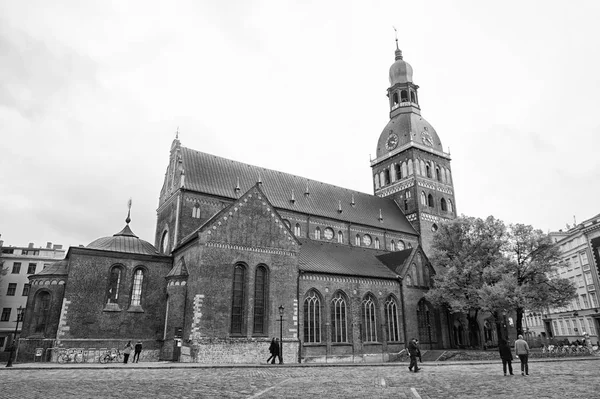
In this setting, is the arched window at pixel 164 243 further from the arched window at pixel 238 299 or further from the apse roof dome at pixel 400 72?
the apse roof dome at pixel 400 72

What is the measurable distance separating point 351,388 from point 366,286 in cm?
2577

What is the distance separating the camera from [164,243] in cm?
3984

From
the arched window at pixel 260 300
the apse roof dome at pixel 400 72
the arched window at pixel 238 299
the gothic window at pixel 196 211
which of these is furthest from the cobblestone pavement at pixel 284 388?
the apse roof dome at pixel 400 72

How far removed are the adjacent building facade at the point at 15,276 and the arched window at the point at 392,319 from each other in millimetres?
55365

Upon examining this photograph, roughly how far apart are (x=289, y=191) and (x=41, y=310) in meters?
25.0

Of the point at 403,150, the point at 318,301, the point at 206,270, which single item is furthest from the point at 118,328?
the point at 403,150

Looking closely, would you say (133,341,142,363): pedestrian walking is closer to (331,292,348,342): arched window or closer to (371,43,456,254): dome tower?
(331,292,348,342): arched window

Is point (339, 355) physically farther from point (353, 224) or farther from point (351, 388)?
point (351, 388)

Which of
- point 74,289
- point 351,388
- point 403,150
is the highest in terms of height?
point 403,150

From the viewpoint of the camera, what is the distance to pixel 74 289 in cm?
3209

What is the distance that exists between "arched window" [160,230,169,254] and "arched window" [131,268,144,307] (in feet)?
12.0

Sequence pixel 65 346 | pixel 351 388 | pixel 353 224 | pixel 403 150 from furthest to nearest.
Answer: pixel 403 150
pixel 353 224
pixel 65 346
pixel 351 388

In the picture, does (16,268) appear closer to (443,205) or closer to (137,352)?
(137,352)

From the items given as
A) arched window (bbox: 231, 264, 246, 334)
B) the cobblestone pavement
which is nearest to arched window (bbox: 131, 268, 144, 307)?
arched window (bbox: 231, 264, 246, 334)
